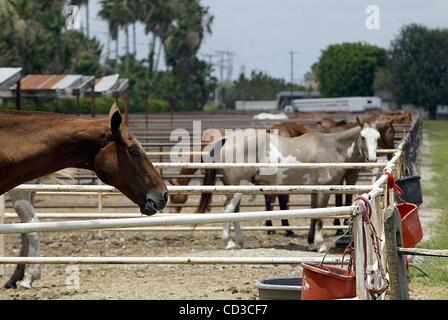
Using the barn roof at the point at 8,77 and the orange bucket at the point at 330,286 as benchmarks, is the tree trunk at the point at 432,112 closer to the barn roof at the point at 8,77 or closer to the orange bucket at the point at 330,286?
the barn roof at the point at 8,77

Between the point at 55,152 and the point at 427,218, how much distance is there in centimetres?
956

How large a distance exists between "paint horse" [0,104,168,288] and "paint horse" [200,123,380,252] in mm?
6143

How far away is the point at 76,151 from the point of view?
18.8 feet

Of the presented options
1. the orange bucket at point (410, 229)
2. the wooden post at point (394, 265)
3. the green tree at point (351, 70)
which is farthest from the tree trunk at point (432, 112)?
the wooden post at point (394, 265)

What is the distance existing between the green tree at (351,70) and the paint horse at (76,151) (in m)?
112

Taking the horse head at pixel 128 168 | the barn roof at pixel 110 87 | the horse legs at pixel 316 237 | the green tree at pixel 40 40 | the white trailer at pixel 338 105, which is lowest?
the white trailer at pixel 338 105

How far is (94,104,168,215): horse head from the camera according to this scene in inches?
225

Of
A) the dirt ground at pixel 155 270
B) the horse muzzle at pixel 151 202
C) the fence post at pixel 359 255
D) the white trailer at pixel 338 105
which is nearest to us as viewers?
the fence post at pixel 359 255

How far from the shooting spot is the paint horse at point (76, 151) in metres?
5.58

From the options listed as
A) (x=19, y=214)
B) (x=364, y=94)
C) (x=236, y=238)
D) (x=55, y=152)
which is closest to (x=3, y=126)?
(x=55, y=152)

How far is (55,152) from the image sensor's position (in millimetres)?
5676

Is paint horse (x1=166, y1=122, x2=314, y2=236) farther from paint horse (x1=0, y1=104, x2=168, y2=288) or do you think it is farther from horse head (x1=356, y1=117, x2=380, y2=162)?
paint horse (x1=0, y1=104, x2=168, y2=288)
